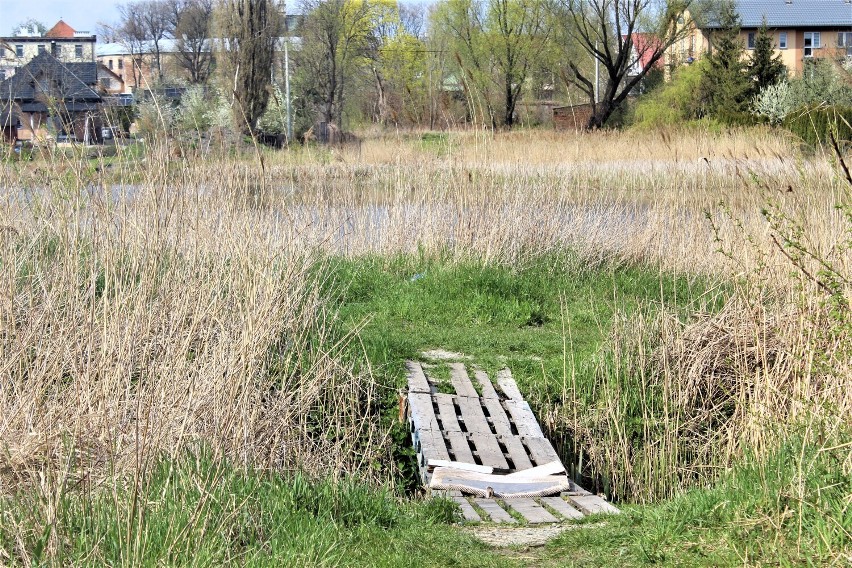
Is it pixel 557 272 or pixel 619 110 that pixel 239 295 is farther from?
pixel 619 110

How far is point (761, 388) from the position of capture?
5.58m

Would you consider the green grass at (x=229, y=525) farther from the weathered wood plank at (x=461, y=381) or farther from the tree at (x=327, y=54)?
the tree at (x=327, y=54)

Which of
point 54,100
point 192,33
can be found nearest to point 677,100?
point 192,33

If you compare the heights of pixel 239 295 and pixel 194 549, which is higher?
pixel 239 295

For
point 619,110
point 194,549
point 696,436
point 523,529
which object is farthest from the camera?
point 619,110

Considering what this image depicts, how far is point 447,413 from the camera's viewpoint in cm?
629

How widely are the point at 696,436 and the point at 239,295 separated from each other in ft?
10.9

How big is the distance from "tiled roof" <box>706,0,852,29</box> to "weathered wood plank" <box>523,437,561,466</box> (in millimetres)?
57562

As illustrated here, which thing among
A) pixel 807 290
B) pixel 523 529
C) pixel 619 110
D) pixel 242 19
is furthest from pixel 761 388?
pixel 619 110

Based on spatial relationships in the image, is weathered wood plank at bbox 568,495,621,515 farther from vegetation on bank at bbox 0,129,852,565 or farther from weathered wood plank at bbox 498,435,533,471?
weathered wood plank at bbox 498,435,533,471

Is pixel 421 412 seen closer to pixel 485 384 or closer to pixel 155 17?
pixel 485 384

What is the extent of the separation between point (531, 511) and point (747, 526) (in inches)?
49.6

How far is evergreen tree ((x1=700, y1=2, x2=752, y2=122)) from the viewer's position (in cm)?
3591

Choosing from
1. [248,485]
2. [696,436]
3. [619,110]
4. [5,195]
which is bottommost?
[696,436]
